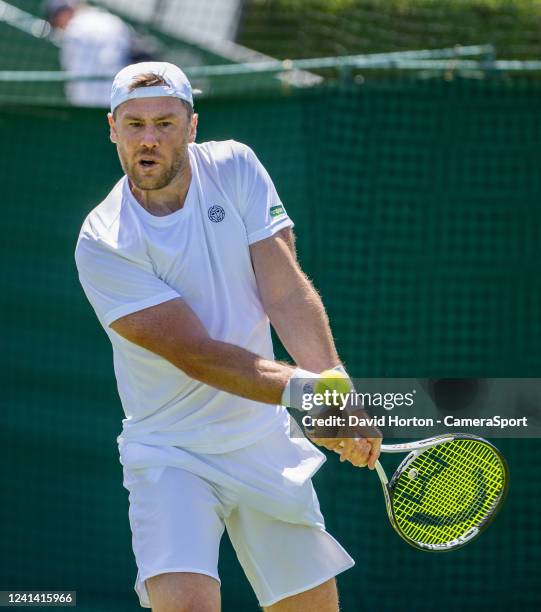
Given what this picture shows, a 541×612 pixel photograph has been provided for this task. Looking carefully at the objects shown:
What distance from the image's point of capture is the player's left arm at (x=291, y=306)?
3.99 m

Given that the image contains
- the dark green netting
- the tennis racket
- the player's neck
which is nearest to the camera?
the player's neck

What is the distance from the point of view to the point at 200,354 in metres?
3.82

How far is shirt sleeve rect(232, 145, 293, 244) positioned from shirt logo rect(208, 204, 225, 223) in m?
0.07

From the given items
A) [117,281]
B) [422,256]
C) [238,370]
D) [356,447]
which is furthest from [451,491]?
[422,256]

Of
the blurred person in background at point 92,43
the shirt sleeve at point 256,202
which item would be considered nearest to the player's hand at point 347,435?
the shirt sleeve at point 256,202

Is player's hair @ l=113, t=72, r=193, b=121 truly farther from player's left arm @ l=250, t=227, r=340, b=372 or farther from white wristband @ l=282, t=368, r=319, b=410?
white wristband @ l=282, t=368, r=319, b=410

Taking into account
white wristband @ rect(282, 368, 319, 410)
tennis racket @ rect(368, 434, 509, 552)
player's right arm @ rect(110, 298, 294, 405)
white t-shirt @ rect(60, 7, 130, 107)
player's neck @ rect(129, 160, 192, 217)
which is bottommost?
tennis racket @ rect(368, 434, 509, 552)

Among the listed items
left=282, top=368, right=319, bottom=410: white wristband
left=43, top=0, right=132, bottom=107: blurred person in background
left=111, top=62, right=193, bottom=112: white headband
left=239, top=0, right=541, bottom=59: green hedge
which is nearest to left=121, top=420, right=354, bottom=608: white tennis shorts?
left=282, top=368, right=319, bottom=410: white wristband

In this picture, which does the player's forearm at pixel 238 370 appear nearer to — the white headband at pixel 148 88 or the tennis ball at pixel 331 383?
the tennis ball at pixel 331 383

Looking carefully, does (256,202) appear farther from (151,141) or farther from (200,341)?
(200,341)

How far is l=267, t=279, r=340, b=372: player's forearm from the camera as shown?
398cm

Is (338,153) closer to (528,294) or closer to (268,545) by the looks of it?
(528,294)

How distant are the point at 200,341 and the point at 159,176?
1.85ft

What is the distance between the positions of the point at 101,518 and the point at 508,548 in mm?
1989
